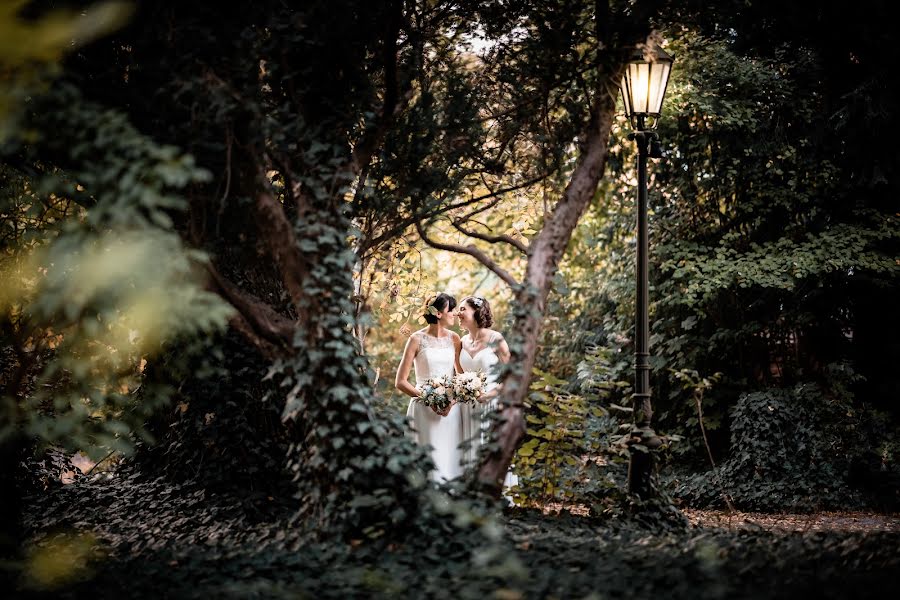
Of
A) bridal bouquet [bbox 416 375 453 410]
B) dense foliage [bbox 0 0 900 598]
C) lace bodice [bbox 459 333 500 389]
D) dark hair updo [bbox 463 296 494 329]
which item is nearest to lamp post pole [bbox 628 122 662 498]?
dense foliage [bbox 0 0 900 598]

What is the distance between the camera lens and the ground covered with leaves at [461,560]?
409 centimetres

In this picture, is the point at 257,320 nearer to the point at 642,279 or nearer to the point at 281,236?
the point at 281,236

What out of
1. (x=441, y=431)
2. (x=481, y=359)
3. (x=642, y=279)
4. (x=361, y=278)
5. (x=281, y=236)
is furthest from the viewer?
(x=481, y=359)

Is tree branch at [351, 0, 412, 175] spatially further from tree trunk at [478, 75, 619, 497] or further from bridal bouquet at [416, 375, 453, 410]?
bridal bouquet at [416, 375, 453, 410]

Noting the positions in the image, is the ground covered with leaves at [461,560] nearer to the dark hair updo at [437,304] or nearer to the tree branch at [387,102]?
the tree branch at [387,102]

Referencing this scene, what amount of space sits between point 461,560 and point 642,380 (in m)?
2.84

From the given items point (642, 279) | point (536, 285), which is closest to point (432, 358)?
point (642, 279)

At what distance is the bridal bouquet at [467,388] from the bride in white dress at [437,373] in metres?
0.21

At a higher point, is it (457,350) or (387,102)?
(387,102)

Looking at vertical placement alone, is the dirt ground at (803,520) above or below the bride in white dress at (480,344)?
below

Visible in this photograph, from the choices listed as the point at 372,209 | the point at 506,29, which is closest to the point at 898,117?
the point at 506,29

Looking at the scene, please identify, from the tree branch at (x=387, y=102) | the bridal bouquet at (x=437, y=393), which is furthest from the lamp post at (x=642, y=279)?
the bridal bouquet at (x=437, y=393)

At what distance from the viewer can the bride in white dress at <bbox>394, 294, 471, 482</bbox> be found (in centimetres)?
879

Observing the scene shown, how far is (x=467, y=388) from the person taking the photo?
28.4ft
